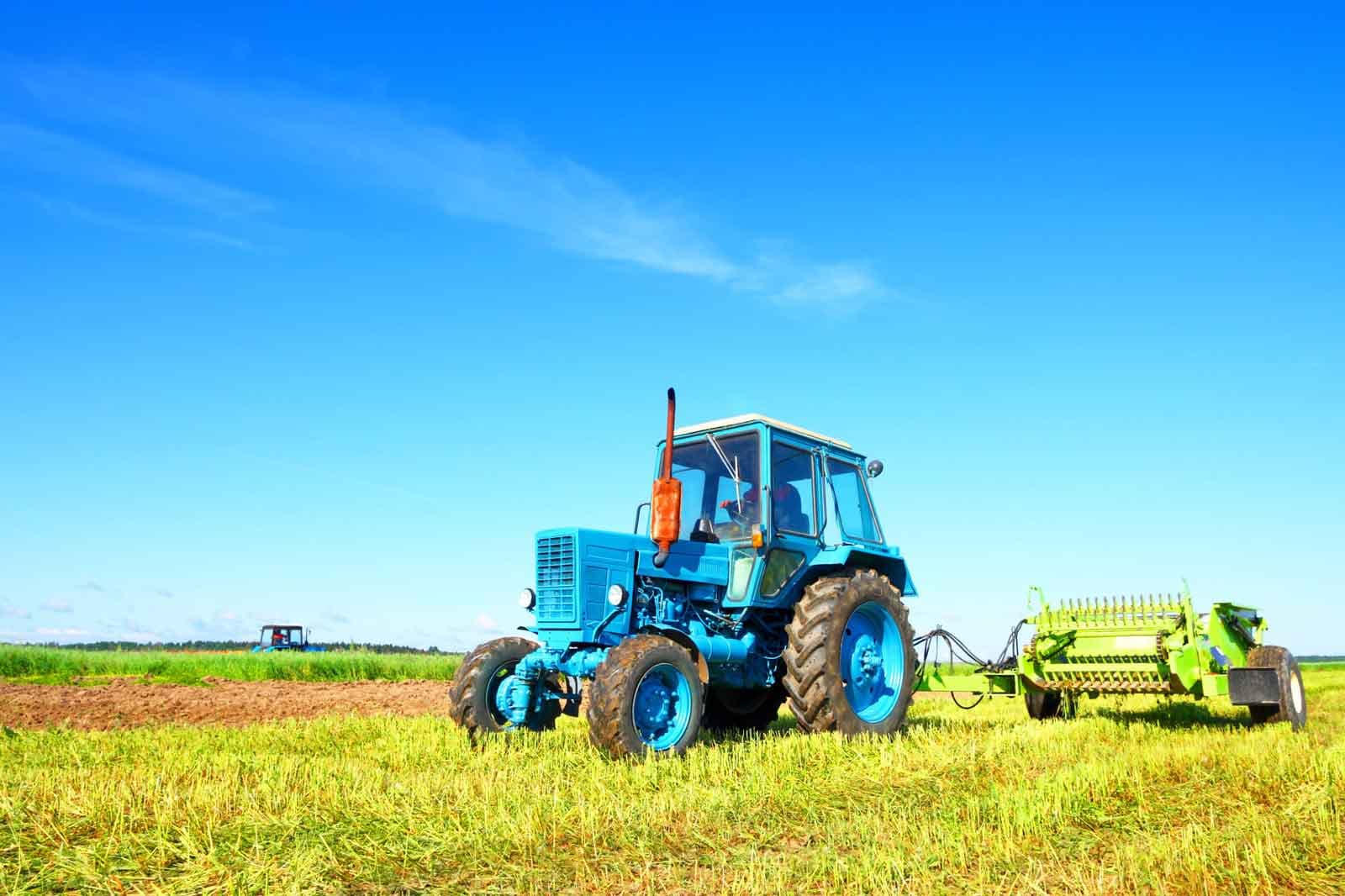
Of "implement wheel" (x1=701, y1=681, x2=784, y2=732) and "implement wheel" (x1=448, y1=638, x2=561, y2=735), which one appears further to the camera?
"implement wheel" (x1=701, y1=681, x2=784, y2=732)

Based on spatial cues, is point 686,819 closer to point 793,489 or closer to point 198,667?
point 793,489

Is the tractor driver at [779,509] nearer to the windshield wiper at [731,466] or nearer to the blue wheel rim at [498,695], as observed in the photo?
the windshield wiper at [731,466]

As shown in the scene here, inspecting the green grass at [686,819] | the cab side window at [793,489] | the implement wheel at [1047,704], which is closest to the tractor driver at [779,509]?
the cab side window at [793,489]

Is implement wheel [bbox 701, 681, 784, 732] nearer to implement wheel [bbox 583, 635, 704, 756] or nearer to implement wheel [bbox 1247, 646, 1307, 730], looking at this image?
implement wheel [bbox 583, 635, 704, 756]

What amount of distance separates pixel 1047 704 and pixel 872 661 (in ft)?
11.5

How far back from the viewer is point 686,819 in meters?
5.12

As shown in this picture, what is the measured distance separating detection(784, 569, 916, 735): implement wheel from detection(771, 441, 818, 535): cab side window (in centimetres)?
59

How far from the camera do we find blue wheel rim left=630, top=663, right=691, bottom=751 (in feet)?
22.6

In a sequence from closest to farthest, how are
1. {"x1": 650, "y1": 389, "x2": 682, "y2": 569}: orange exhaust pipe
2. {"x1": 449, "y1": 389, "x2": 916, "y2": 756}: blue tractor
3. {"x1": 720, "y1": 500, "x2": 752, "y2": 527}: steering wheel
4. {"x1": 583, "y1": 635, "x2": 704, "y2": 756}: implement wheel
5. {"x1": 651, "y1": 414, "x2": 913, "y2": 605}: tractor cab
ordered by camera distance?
{"x1": 583, "y1": 635, "x2": 704, "y2": 756}: implement wheel, {"x1": 449, "y1": 389, "x2": 916, "y2": 756}: blue tractor, {"x1": 650, "y1": 389, "x2": 682, "y2": 569}: orange exhaust pipe, {"x1": 651, "y1": 414, "x2": 913, "y2": 605}: tractor cab, {"x1": 720, "y1": 500, "x2": 752, "y2": 527}: steering wheel

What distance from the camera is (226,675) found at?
22.0m

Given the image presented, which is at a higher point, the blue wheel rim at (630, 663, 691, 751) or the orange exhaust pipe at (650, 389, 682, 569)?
the orange exhaust pipe at (650, 389, 682, 569)

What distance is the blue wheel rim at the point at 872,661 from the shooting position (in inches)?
338

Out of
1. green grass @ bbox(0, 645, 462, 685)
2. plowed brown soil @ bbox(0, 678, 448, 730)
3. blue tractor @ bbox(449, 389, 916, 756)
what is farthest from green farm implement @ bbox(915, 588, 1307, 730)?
green grass @ bbox(0, 645, 462, 685)

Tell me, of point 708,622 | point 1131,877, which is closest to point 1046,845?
point 1131,877
